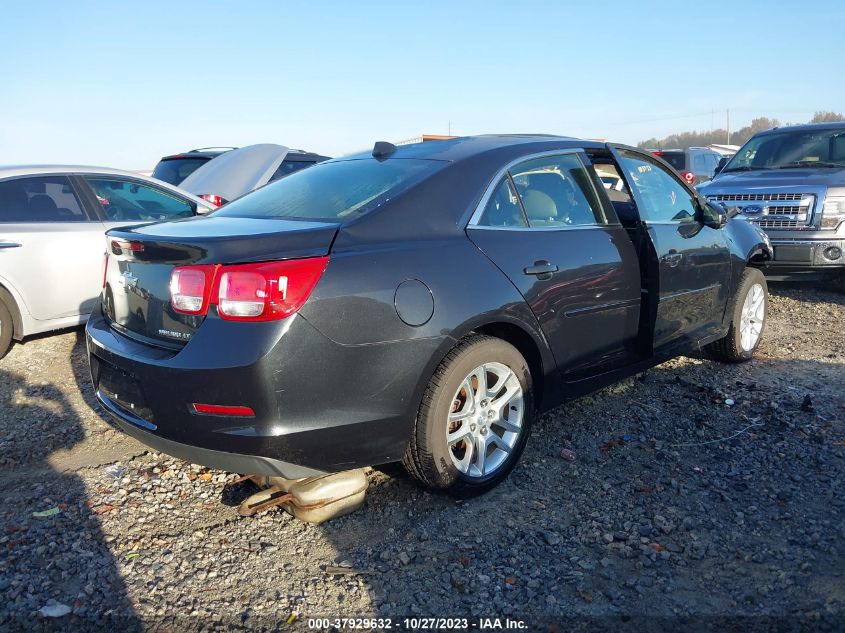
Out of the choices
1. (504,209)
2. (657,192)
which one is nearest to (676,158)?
(657,192)

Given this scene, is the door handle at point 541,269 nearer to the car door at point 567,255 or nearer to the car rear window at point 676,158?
the car door at point 567,255

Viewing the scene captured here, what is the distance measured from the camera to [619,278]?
3.97 metres

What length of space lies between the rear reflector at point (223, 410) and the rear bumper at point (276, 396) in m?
0.02

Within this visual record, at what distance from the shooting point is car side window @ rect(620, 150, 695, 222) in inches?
172

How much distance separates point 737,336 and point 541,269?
2605 mm

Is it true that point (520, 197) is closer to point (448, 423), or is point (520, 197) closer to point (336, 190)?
point (336, 190)

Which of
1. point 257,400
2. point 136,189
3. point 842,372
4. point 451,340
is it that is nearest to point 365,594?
point 257,400

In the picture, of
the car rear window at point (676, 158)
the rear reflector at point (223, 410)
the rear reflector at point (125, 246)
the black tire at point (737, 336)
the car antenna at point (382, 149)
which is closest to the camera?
the rear reflector at point (223, 410)

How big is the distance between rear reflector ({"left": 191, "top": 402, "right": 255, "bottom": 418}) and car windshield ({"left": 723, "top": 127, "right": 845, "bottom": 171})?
8.04 m

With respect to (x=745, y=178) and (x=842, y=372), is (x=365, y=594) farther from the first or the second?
(x=745, y=178)

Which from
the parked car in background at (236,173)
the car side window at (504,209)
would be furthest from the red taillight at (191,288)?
the parked car in background at (236,173)

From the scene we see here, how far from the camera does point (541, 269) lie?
3.51 m

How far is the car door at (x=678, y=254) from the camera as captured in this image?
14.1 ft

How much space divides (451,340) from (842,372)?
11.9 ft
